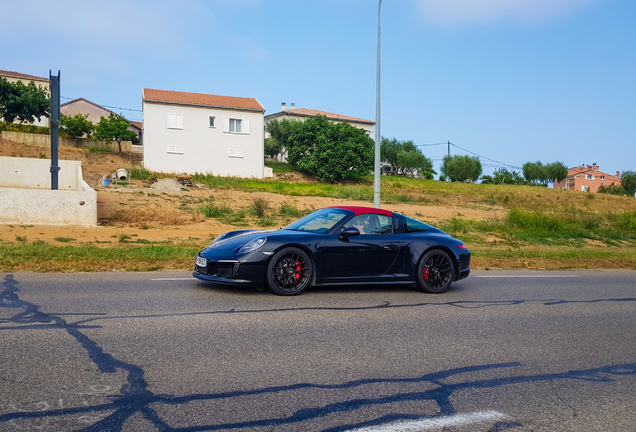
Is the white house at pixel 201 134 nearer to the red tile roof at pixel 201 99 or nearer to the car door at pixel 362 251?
the red tile roof at pixel 201 99

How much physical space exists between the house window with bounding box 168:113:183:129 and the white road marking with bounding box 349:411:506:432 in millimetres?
49127

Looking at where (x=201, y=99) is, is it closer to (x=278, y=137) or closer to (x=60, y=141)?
(x=60, y=141)

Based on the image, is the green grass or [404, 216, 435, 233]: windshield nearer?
[404, 216, 435, 233]: windshield

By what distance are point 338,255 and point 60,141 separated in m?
55.5

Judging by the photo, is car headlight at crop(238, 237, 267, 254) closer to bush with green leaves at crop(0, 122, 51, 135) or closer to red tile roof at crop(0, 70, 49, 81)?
bush with green leaves at crop(0, 122, 51, 135)

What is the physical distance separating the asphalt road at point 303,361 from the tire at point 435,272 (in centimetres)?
47

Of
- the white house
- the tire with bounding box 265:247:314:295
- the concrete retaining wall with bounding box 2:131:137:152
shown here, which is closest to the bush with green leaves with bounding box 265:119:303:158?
the white house

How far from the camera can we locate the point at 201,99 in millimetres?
52906

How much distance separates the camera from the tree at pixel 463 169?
9288cm

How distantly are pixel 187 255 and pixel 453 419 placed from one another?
31.2 feet

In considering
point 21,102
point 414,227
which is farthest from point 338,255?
point 21,102

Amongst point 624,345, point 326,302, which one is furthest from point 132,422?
point 624,345

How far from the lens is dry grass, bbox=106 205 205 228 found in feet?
68.8

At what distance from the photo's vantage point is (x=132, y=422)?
366 cm
